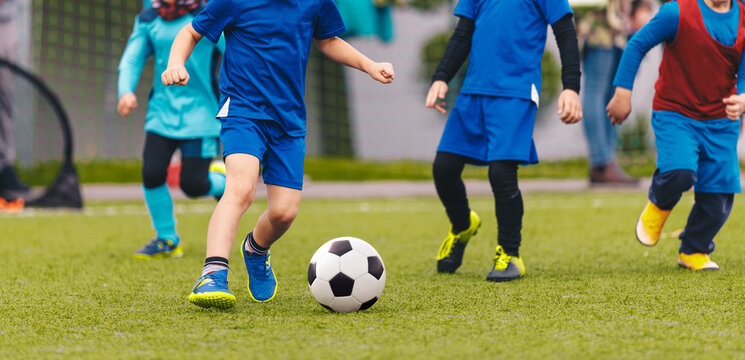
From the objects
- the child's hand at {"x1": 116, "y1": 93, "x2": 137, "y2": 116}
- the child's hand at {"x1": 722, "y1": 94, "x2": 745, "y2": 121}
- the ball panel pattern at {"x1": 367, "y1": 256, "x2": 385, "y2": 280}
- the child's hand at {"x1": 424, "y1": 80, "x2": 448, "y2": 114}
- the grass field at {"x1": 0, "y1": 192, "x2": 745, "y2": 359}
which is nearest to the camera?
the grass field at {"x1": 0, "y1": 192, "x2": 745, "y2": 359}

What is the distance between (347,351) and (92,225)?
4.85 metres

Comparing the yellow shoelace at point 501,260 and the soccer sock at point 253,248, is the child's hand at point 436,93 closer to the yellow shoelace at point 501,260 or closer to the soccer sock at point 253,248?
the yellow shoelace at point 501,260

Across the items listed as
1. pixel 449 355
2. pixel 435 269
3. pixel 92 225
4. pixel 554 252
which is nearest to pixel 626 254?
pixel 554 252

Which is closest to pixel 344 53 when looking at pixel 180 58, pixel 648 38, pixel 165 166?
pixel 180 58

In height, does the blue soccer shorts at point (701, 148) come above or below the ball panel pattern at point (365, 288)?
above

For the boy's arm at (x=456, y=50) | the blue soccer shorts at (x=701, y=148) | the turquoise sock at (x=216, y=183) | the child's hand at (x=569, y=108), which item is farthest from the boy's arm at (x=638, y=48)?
the turquoise sock at (x=216, y=183)

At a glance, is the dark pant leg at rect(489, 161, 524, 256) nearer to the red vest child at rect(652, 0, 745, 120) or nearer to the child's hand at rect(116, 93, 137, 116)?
the red vest child at rect(652, 0, 745, 120)

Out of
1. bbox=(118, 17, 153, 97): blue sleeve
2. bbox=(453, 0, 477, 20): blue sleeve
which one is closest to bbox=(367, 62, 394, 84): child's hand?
bbox=(453, 0, 477, 20): blue sleeve

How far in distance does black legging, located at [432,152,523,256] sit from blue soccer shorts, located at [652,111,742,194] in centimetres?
69

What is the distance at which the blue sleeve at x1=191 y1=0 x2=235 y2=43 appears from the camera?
10.9 feet

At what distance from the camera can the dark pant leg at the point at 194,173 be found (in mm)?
4824

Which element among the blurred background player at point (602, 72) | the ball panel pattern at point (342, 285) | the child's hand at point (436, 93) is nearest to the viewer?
Result: the ball panel pattern at point (342, 285)

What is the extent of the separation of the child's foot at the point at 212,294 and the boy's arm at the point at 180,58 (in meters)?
0.70

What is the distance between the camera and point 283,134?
3.35 metres
